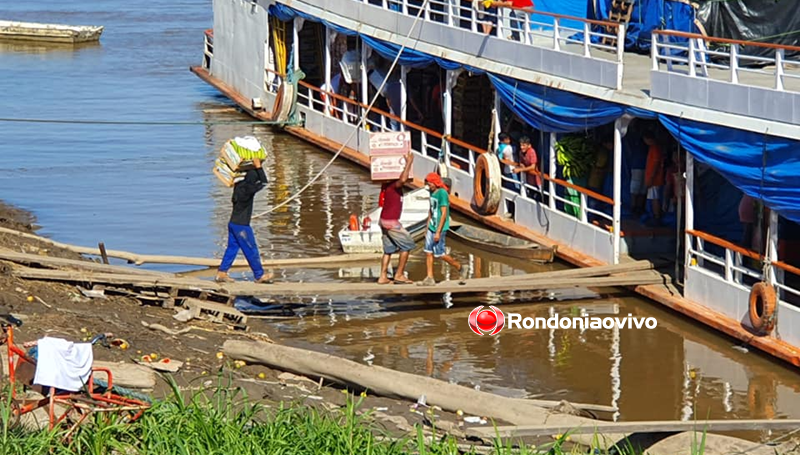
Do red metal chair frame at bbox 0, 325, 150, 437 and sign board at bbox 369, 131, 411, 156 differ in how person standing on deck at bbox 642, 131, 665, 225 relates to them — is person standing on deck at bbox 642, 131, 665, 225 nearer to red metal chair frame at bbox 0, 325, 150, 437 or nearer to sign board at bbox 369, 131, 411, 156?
sign board at bbox 369, 131, 411, 156

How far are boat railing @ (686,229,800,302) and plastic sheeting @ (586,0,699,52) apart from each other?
5.23 metres

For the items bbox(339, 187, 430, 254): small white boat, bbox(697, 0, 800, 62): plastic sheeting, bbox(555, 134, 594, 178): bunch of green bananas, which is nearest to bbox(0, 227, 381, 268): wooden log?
bbox(339, 187, 430, 254): small white boat

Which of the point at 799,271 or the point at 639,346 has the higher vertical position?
the point at 799,271

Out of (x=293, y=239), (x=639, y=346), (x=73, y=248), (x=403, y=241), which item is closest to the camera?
(x=639, y=346)

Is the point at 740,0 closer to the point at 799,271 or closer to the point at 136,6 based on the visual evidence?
the point at 799,271

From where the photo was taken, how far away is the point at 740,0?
2047 cm

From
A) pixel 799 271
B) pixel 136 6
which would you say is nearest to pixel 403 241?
pixel 799 271

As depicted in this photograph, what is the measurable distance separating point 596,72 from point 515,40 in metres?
3.07

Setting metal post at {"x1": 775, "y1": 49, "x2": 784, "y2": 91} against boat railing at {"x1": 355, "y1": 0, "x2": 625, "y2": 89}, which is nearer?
metal post at {"x1": 775, "y1": 49, "x2": 784, "y2": 91}

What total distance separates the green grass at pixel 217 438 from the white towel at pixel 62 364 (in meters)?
0.32

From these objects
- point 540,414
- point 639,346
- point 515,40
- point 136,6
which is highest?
point 515,40

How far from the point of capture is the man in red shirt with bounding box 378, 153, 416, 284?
52.5 ft

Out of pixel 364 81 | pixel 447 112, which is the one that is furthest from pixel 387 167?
pixel 364 81

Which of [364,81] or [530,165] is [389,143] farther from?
[364,81]
